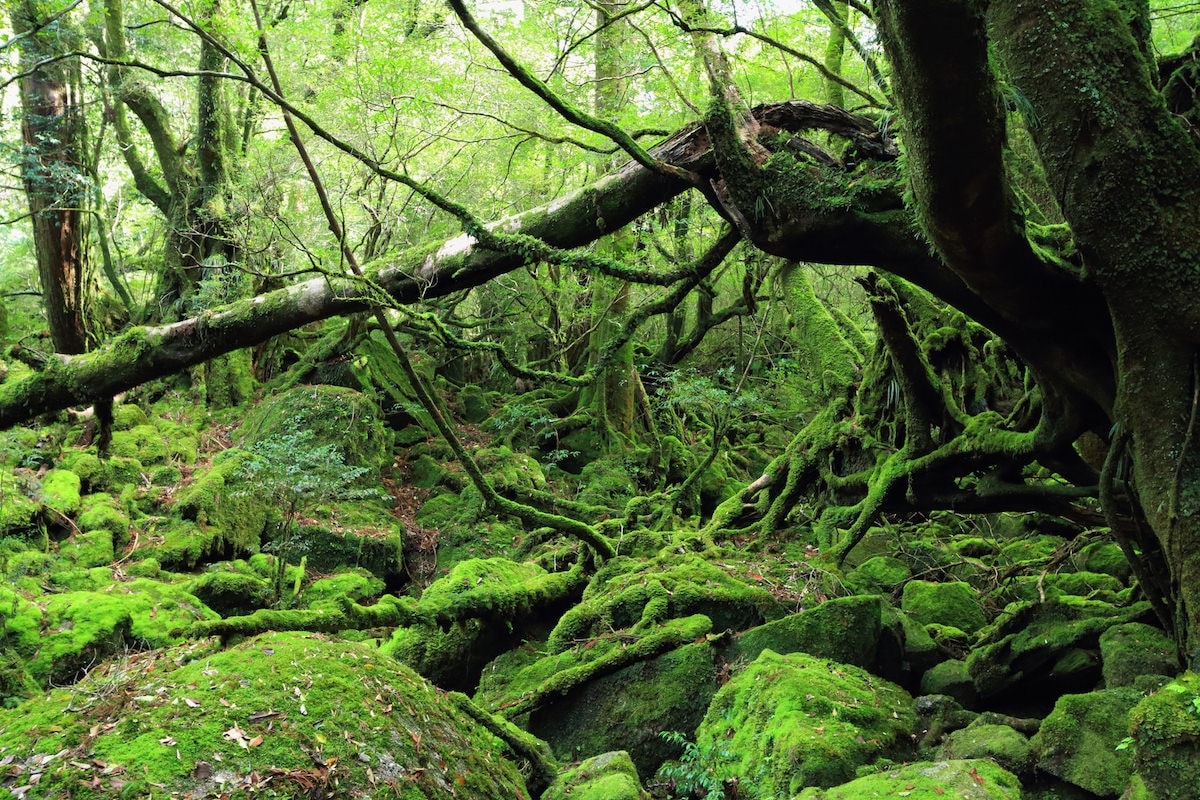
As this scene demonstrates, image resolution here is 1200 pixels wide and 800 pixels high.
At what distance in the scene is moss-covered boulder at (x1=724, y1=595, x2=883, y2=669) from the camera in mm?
5430

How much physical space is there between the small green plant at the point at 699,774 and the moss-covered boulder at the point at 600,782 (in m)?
0.43

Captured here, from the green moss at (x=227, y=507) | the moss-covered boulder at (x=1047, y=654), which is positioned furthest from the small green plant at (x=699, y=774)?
the green moss at (x=227, y=507)

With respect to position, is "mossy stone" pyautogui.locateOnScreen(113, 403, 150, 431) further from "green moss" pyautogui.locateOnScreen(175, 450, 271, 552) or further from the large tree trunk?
"green moss" pyautogui.locateOnScreen(175, 450, 271, 552)

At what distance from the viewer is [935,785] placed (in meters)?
3.21

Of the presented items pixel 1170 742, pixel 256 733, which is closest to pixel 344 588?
pixel 256 733

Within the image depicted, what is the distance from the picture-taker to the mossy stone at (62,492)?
859 cm

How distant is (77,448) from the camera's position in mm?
10742

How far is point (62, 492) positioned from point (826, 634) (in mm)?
8932

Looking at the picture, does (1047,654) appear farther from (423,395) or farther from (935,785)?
(423,395)

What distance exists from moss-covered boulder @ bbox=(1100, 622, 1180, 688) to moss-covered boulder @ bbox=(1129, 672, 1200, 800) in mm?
1389

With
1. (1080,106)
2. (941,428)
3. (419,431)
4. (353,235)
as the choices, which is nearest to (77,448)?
(419,431)

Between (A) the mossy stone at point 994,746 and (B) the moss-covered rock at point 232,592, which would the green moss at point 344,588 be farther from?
(A) the mossy stone at point 994,746

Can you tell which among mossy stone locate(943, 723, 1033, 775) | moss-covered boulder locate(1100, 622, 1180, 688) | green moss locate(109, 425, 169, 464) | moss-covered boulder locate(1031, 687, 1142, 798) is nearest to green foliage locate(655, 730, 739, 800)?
mossy stone locate(943, 723, 1033, 775)

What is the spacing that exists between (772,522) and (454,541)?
5.11 m
